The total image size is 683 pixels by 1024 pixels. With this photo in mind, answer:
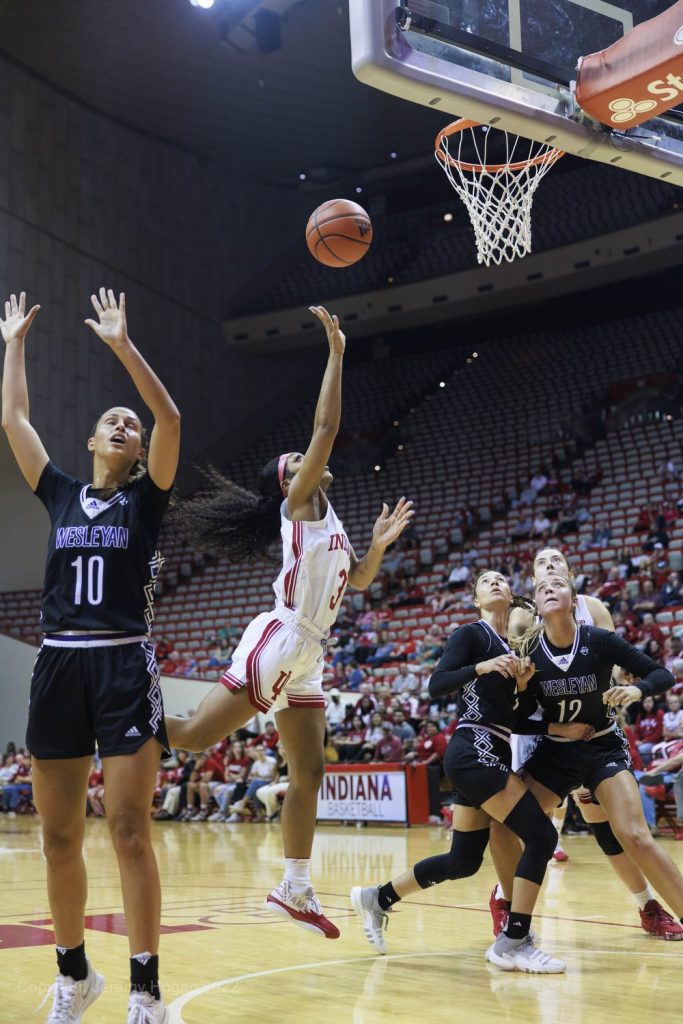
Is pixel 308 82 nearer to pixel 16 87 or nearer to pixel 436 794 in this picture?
pixel 16 87

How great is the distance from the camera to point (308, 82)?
78.0 ft

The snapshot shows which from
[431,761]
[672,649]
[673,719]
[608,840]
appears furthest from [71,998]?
[672,649]

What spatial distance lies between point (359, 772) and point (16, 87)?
16.3 meters

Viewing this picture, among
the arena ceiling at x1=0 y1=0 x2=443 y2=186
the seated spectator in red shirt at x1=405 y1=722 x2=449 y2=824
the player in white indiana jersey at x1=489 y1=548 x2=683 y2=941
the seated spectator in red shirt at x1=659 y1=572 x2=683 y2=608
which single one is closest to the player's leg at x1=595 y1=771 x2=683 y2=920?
the player in white indiana jersey at x1=489 y1=548 x2=683 y2=941

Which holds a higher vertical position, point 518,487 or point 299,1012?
point 518,487

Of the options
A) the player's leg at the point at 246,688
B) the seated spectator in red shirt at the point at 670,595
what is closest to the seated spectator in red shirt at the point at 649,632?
the seated spectator in red shirt at the point at 670,595

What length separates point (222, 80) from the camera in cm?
2353

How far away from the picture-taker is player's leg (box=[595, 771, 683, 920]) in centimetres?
466

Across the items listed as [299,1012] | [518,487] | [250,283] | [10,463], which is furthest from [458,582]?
[299,1012]

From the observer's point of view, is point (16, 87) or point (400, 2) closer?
point (400, 2)

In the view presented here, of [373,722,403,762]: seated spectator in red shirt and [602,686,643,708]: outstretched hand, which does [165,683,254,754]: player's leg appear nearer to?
[602,686,643,708]: outstretched hand

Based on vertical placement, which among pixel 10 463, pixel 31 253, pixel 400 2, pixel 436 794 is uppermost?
pixel 31 253

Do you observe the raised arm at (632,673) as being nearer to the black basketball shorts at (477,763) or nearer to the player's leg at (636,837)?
the player's leg at (636,837)

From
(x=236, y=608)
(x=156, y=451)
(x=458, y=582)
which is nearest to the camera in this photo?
(x=156, y=451)
